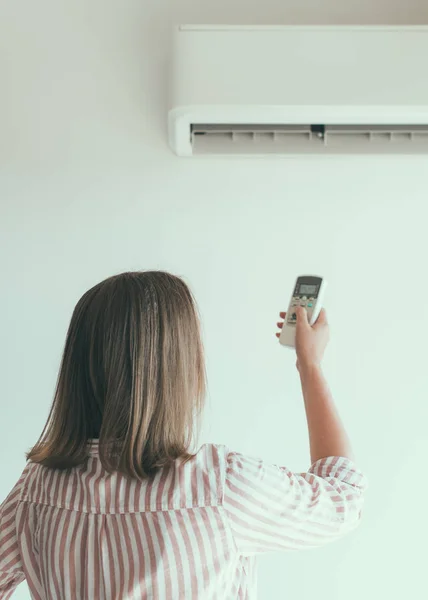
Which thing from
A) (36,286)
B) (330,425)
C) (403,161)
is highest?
(403,161)

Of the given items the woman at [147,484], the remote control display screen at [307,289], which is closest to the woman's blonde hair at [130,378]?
the woman at [147,484]

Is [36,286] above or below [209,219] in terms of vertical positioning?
below

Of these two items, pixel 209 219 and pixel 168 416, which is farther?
pixel 209 219

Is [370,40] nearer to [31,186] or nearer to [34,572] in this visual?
[31,186]

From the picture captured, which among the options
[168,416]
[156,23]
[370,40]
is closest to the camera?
[168,416]

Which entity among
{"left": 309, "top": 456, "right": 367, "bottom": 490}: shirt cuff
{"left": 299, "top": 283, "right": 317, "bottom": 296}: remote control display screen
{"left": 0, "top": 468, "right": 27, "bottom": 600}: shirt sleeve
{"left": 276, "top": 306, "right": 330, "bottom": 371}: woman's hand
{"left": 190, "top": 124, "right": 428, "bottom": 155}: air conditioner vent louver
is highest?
{"left": 190, "top": 124, "right": 428, "bottom": 155}: air conditioner vent louver

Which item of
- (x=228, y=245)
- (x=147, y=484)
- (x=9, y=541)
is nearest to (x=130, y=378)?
(x=147, y=484)

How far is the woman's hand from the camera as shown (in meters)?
0.87

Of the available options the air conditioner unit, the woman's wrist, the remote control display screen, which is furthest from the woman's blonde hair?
the air conditioner unit

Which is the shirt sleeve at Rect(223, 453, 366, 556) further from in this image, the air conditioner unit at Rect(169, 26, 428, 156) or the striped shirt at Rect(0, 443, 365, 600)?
Result: the air conditioner unit at Rect(169, 26, 428, 156)

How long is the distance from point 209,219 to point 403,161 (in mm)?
372

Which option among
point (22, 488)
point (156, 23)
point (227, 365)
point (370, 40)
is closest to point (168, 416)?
point (22, 488)

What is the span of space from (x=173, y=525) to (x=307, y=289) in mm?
433

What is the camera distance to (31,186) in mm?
1329
